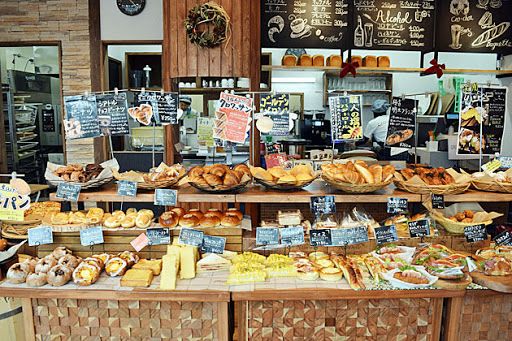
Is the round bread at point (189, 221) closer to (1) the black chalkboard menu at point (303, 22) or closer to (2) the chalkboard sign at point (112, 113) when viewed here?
(2) the chalkboard sign at point (112, 113)

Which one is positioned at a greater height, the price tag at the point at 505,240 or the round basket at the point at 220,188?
the round basket at the point at 220,188

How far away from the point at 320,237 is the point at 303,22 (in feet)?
11.4

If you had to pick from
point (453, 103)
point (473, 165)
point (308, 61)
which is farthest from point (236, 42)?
point (453, 103)

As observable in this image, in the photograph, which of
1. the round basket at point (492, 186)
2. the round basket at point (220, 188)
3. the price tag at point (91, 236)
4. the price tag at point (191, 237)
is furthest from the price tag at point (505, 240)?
the price tag at point (91, 236)

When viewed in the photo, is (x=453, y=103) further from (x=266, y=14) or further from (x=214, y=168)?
(x=214, y=168)

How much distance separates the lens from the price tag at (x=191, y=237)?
263 centimetres

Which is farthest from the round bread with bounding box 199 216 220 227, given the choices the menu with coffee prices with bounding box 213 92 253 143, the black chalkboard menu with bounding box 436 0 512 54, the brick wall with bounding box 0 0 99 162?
the black chalkboard menu with bounding box 436 0 512 54

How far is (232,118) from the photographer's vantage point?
2957 millimetres

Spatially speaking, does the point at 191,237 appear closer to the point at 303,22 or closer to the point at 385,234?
the point at 385,234

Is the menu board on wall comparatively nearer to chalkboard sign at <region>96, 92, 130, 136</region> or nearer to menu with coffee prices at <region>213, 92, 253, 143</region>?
menu with coffee prices at <region>213, 92, 253, 143</region>

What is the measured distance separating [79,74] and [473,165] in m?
5.33

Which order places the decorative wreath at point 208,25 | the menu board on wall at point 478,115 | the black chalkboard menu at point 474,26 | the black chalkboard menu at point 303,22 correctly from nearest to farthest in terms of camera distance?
the menu board on wall at point 478,115 < the decorative wreath at point 208,25 < the black chalkboard menu at point 303,22 < the black chalkboard menu at point 474,26

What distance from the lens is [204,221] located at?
273cm

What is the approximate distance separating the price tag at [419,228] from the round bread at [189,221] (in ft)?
4.54
